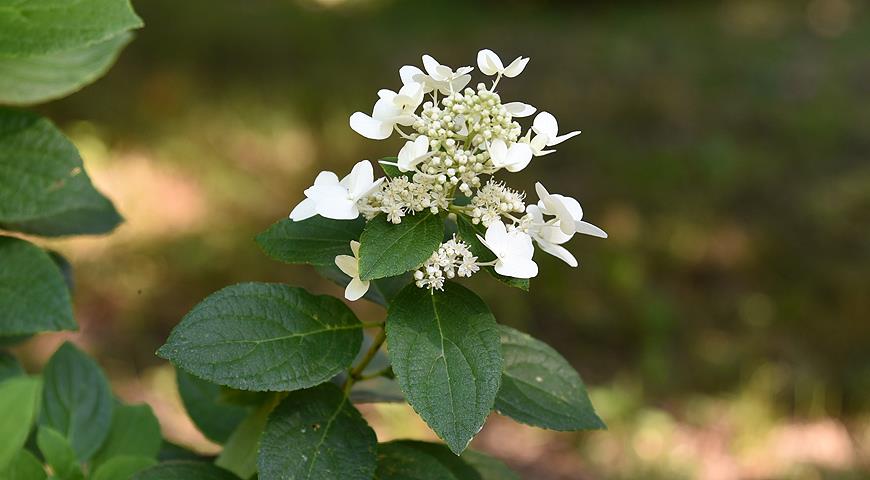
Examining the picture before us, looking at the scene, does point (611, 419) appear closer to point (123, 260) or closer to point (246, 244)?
point (246, 244)

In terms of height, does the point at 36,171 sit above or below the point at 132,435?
above

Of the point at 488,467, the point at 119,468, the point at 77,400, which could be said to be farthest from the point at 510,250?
the point at 77,400

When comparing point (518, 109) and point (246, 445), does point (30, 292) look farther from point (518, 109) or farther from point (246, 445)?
point (518, 109)

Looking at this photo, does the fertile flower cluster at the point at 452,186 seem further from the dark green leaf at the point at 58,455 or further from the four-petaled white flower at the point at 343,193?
the dark green leaf at the point at 58,455

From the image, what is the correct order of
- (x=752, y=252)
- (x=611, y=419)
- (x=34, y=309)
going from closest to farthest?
1. (x=34, y=309)
2. (x=611, y=419)
3. (x=752, y=252)

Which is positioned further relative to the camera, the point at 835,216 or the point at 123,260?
the point at 835,216

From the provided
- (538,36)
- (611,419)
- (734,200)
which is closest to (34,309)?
(611,419)

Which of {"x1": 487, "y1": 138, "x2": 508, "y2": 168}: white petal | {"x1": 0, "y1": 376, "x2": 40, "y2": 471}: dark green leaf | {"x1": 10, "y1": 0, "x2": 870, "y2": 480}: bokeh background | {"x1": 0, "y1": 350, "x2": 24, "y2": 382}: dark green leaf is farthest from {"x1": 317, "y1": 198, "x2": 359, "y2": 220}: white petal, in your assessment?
{"x1": 10, "y1": 0, "x2": 870, "y2": 480}: bokeh background
